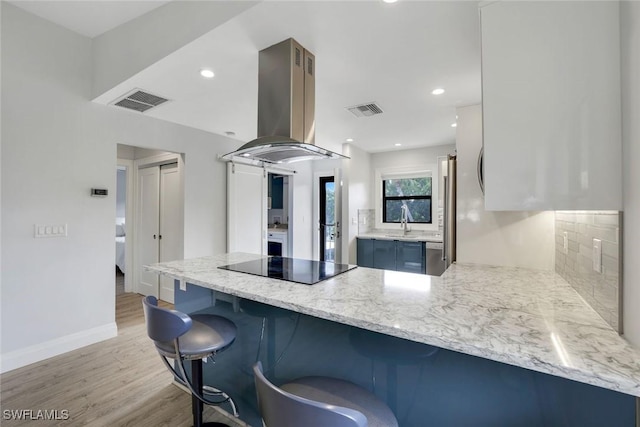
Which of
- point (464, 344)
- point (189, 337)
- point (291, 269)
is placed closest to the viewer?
point (464, 344)

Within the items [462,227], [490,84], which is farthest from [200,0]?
[462,227]

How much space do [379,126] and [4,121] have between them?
3.62m

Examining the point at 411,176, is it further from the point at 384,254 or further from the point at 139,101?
the point at 139,101

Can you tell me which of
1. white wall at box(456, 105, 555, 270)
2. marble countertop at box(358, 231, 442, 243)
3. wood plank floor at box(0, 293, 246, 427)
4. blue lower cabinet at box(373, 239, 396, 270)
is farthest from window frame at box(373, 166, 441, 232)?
wood plank floor at box(0, 293, 246, 427)

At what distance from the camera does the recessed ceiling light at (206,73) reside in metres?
2.19

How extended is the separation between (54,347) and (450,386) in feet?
10.9

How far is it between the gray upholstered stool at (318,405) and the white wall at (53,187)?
277 cm

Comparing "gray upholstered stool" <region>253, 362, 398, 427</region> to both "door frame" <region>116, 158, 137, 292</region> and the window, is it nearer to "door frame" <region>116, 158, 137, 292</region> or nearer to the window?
the window

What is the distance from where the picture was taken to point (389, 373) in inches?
45.3

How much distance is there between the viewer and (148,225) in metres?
4.23

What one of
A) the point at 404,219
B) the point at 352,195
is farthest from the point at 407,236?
the point at 352,195

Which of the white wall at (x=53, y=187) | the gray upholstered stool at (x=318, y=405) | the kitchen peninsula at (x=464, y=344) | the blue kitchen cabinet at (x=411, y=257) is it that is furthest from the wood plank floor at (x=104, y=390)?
the blue kitchen cabinet at (x=411, y=257)

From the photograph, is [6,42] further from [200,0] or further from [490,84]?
[490,84]

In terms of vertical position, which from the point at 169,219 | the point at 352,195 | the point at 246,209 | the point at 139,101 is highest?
the point at 139,101
